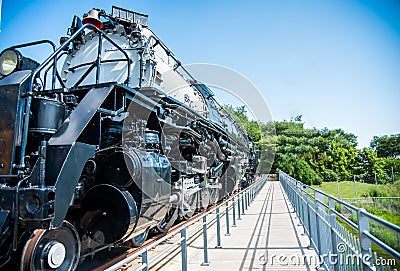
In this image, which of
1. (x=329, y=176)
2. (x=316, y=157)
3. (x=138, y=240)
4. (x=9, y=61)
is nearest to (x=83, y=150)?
(x=9, y=61)

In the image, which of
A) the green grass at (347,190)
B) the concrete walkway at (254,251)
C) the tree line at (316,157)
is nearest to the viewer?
the concrete walkway at (254,251)

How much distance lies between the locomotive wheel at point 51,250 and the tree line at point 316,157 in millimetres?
40629

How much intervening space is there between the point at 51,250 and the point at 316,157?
56038 mm

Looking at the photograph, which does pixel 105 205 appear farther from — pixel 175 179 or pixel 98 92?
pixel 175 179

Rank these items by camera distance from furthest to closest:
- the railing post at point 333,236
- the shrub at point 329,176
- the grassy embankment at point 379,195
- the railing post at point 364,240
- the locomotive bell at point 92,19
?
the shrub at point 329,176, the grassy embankment at point 379,195, the locomotive bell at point 92,19, the railing post at point 333,236, the railing post at point 364,240

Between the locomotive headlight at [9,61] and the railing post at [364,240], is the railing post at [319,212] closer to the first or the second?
the railing post at [364,240]

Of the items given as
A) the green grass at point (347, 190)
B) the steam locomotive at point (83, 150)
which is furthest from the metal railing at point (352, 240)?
the green grass at point (347, 190)

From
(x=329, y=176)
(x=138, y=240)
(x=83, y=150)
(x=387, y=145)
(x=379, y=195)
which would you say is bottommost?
(x=379, y=195)

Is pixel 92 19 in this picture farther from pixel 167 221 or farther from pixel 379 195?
pixel 379 195

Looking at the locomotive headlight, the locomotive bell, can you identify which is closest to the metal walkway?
the locomotive headlight

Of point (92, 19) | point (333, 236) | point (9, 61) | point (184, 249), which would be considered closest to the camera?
point (333, 236)

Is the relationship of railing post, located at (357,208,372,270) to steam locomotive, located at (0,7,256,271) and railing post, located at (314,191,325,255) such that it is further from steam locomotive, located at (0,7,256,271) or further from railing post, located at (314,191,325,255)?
steam locomotive, located at (0,7,256,271)

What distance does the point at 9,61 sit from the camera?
3.54 meters

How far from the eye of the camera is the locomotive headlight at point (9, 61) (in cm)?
348
